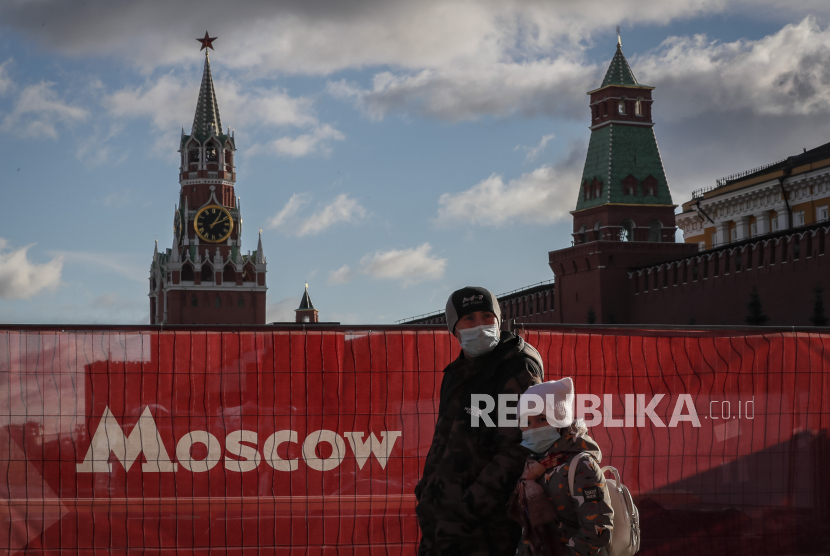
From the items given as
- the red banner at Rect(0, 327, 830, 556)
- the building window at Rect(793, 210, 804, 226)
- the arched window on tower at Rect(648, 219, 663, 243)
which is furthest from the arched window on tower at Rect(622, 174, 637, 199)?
the red banner at Rect(0, 327, 830, 556)

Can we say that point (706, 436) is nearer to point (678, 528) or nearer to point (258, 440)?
point (678, 528)

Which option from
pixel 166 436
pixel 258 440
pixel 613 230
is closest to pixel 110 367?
pixel 166 436

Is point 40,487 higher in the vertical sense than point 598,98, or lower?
lower

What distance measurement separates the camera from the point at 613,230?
47938 mm

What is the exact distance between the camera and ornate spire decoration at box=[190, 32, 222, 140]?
10200cm

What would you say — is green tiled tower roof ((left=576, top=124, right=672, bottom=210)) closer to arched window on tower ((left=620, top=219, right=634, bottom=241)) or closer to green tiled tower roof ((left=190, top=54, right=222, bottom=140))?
arched window on tower ((left=620, top=219, right=634, bottom=241))

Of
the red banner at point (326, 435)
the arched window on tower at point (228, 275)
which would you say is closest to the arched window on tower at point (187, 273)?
the arched window on tower at point (228, 275)

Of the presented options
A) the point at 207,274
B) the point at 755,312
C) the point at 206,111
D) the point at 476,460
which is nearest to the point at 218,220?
the point at 207,274

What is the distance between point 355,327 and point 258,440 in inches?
33.5

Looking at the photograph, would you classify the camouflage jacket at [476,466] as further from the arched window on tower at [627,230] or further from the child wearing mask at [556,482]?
the arched window on tower at [627,230]

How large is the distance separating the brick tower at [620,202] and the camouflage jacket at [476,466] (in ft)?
143

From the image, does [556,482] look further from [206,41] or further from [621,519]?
[206,41]

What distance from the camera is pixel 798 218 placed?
168ft

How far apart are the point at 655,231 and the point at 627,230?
49.7 inches
